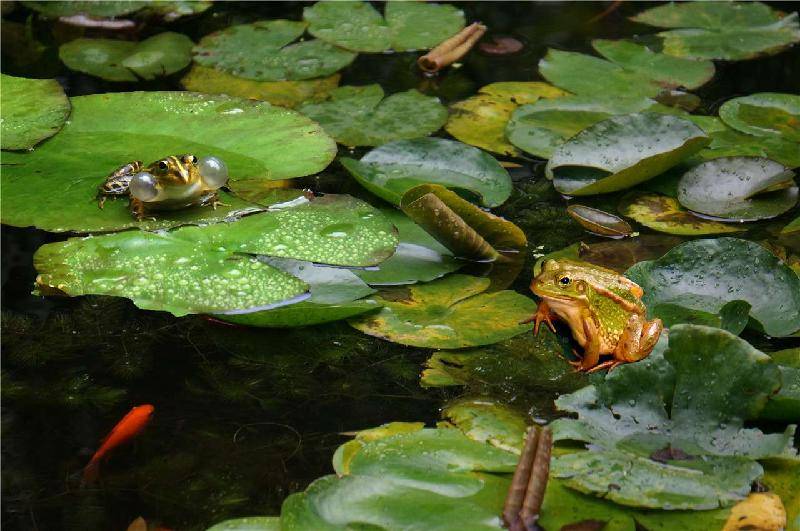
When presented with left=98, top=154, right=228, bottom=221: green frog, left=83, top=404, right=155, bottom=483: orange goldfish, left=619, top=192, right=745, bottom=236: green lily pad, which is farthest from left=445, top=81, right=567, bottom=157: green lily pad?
left=83, top=404, right=155, bottom=483: orange goldfish

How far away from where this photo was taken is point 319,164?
3.10 m

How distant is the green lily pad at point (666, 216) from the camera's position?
117 inches

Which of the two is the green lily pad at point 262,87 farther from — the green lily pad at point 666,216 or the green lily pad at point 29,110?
the green lily pad at point 666,216

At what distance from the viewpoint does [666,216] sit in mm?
3057

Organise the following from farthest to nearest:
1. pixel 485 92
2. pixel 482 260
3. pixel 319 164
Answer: pixel 485 92 → pixel 319 164 → pixel 482 260

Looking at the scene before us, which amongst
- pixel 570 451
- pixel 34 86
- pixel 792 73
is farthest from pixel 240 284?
pixel 792 73

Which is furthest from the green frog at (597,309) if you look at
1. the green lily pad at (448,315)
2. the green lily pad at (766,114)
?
the green lily pad at (766,114)

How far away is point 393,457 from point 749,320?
102 cm

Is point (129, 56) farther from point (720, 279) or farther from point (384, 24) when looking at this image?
point (720, 279)

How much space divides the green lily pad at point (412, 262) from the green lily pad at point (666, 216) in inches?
26.0

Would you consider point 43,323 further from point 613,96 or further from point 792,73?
point 792,73

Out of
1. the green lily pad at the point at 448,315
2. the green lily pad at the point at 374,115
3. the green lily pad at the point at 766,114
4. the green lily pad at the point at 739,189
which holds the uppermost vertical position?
the green lily pad at the point at 766,114

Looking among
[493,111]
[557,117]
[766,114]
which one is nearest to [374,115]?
[493,111]

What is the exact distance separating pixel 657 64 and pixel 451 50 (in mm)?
859
